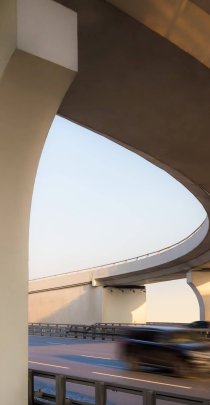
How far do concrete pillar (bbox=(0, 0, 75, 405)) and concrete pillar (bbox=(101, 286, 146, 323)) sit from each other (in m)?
60.7

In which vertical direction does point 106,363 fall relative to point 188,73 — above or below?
below

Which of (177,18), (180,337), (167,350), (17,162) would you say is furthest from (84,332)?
(17,162)

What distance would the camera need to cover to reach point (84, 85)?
11.1 meters

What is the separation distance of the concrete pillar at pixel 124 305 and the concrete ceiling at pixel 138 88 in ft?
174

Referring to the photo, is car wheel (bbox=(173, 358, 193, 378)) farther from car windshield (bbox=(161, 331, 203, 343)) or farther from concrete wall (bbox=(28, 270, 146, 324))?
concrete wall (bbox=(28, 270, 146, 324))

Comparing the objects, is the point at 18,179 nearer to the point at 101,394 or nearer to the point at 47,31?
the point at 47,31

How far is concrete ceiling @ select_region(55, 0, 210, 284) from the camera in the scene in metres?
9.06

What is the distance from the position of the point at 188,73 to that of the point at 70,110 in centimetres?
318

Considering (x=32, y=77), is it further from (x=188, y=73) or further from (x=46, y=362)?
(x=46, y=362)

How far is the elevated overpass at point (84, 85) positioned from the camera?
648cm

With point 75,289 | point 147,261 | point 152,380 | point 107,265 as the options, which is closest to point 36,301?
point 75,289

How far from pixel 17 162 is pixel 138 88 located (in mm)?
5527

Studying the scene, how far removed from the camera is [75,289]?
67.7 metres

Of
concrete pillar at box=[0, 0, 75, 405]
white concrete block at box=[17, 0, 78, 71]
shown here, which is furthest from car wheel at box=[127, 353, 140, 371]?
white concrete block at box=[17, 0, 78, 71]
